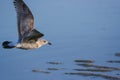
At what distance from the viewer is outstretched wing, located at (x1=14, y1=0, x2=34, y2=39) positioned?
1145 cm

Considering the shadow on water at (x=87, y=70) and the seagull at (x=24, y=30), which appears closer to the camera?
the seagull at (x=24, y=30)

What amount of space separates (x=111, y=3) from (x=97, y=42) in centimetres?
617

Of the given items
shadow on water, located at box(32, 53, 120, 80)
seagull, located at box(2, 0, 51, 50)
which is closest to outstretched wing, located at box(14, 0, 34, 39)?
seagull, located at box(2, 0, 51, 50)

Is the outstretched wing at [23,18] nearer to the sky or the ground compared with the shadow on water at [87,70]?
nearer to the sky

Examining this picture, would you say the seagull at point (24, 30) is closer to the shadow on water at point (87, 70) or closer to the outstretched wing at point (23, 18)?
the outstretched wing at point (23, 18)

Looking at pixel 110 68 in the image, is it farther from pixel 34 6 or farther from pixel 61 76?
pixel 34 6

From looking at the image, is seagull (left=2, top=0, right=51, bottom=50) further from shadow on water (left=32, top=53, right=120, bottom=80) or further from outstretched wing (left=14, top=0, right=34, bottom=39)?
shadow on water (left=32, top=53, right=120, bottom=80)

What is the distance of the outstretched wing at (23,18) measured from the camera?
11453 mm

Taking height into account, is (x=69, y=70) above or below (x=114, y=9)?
below

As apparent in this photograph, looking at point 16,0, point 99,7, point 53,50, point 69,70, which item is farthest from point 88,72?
point 99,7

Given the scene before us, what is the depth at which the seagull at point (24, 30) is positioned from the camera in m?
11.5

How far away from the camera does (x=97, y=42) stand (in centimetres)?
1966

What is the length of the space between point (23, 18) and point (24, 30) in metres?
0.34

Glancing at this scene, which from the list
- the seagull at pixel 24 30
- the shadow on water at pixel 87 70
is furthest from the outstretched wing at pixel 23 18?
the shadow on water at pixel 87 70
